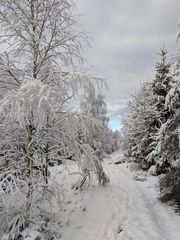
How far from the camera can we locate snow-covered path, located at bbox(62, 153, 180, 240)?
732cm

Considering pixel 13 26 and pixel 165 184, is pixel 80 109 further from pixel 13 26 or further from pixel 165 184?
pixel 165 184

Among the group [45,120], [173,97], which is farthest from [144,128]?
[45,120]

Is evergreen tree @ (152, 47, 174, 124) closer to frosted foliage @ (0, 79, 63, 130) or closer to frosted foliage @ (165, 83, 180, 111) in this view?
frosted foliage @ (165, 83, 180, 111)

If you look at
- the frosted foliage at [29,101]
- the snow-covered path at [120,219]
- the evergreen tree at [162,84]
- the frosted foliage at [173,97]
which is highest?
the evergreen tree at [162,84]

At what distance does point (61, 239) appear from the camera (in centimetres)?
732

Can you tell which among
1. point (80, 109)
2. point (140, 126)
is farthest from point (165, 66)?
point (80, 109)

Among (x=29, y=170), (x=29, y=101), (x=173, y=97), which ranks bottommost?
(x=29, y=170)

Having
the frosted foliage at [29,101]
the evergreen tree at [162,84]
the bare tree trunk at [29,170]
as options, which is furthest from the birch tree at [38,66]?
the evergreen tree at [162,84]

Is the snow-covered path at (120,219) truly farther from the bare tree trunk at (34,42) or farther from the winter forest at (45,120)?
the bare tree trunk at (34,42)

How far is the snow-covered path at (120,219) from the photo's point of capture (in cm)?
732

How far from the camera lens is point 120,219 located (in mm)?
8438

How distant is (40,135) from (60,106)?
990mm

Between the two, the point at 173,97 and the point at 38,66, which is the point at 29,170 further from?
the point at 173,97

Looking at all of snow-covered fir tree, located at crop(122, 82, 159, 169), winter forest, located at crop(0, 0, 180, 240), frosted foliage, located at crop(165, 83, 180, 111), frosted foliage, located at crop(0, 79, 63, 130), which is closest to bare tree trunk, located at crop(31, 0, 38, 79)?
winter forest, located at crop(0, 0, 180, 240)
